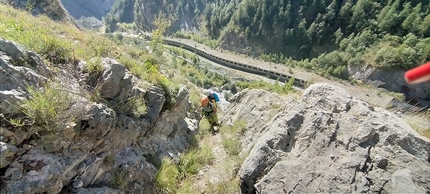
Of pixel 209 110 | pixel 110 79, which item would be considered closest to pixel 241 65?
pixel 209 110

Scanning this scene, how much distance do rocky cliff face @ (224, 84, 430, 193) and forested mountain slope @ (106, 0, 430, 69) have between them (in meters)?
38.3

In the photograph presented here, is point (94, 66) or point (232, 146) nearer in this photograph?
point (94, 66)

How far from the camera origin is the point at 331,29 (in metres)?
51.5

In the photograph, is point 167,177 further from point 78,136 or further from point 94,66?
point 94,66

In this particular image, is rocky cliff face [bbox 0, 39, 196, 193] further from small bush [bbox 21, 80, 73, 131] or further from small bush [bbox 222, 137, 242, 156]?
small bush [bbox 222, 137, 242, 156]

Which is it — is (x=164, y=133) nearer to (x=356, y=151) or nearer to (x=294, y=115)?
(x=294, y=115)

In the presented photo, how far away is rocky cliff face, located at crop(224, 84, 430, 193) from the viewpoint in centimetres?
534

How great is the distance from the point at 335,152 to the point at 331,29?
168 feet

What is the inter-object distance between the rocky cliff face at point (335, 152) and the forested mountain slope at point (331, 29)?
38.3 m

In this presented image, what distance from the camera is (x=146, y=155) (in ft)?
22.1

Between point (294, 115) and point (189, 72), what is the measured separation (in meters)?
33.7

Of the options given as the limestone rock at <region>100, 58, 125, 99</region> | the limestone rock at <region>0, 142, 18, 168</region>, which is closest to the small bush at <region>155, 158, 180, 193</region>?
the limestone rock at <region>100, 58, 125, 99</region>

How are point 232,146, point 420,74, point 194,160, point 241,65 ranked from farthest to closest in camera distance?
1. point 241,65
2. point 232,146
3. point 194,160
4. point 420,74

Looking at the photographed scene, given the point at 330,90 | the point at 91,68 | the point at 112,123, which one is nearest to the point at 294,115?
the point at 330,90
